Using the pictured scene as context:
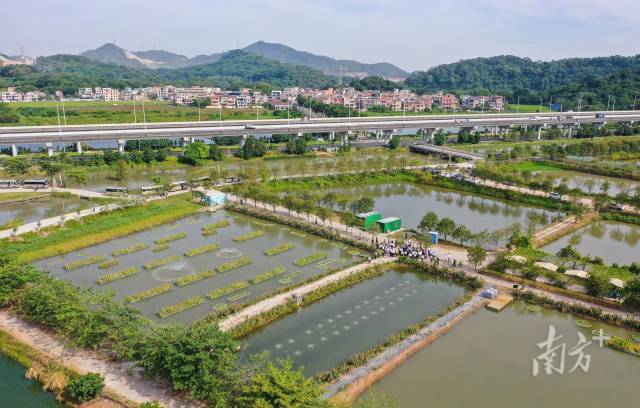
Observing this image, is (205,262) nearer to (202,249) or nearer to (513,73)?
(202,249)

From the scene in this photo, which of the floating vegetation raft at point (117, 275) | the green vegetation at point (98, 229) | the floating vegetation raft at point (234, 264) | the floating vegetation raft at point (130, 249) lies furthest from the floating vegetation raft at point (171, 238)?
the floating vegetation raft at point (234, 264)

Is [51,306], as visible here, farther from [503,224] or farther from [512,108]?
[512,108]

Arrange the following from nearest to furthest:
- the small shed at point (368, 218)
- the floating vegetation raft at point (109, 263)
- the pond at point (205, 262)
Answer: the pond at point (205, 262)
the floating vegetation raft at point (109, 263)
the small shed at point (368, 218)

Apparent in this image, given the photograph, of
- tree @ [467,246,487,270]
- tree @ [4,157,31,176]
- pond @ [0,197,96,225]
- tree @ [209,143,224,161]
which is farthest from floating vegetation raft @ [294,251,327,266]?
tree @ [4,157,31,176]

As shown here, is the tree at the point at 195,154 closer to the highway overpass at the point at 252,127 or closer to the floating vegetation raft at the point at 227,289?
the highway overpass at the point at 252,127

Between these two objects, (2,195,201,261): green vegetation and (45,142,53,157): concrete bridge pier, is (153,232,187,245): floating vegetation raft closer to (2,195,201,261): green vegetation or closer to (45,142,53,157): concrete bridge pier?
(2,195,201,261): green vegetation

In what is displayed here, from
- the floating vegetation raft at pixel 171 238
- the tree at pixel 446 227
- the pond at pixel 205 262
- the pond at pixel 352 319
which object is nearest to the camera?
the pond at pixel 352 319

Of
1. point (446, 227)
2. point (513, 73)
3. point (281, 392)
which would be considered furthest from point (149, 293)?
point (513, 73)
